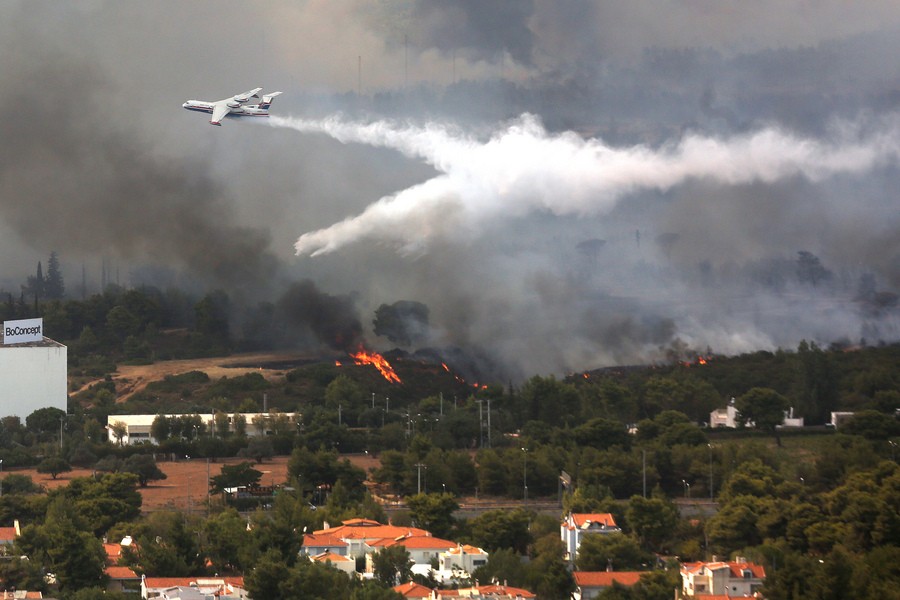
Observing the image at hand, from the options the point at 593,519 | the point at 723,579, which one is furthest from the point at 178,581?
the point at 723,579

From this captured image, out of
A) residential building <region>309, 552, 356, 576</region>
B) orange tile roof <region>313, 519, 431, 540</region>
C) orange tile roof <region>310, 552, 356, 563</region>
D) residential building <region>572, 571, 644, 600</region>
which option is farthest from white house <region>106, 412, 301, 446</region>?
residential building <region>572, 571, 644, 600</region>

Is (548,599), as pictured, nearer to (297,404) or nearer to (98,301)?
(297,404)

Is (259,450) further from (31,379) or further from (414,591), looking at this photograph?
(414,591)

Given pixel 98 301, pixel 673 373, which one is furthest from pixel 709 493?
pixel 98 301

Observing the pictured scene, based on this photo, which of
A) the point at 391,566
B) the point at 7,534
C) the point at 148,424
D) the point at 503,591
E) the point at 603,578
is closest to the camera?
the point at 503,591

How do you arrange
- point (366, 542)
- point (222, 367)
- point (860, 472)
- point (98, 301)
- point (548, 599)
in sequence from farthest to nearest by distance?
1. point (98, 301)
2. point (222, 367)
3. point (860, 472)
4. point (366, 542)
5. point (548, 599)

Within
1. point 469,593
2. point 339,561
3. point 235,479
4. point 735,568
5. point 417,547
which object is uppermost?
point 235,479

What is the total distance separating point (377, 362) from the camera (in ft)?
383

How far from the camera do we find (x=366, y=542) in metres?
70.5

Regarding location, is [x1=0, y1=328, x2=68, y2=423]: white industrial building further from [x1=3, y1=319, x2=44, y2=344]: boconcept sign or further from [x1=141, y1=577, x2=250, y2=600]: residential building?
[x1=141, y1=577, x2=250, y2=600]: residential building

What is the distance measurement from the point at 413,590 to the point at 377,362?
174 feet

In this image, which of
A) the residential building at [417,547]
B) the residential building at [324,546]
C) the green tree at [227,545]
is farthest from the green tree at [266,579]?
the residential building at [324,546]

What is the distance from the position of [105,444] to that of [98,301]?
39157 mm

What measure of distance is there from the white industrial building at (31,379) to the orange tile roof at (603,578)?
49.2 metres
